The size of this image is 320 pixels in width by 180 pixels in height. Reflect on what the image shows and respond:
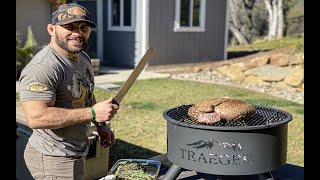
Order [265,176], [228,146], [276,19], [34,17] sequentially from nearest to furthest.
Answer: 1. [228,146]
2. [265,176]
3. [34,17]
4. [276,19]

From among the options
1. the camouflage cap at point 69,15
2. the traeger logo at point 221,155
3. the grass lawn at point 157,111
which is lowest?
the grass lawn at point 157,111

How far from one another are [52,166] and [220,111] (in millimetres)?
1132

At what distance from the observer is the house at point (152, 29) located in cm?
1341

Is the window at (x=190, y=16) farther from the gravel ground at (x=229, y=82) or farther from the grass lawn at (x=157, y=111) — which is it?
the grass lawn at (x=157, y=111)

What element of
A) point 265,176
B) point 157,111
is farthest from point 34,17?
point 265,176

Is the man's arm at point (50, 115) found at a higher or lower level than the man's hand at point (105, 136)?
higher

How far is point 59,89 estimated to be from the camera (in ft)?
8.49

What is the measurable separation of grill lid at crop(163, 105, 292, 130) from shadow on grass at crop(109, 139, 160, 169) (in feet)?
8.03

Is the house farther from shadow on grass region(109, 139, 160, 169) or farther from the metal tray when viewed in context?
the metal tray

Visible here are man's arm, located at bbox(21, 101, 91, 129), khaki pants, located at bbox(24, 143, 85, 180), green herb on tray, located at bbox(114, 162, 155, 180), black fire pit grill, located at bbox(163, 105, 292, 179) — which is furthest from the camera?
green herb on tray, located at bbox(114, 162, 155, 180)

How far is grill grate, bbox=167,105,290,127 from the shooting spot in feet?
8.94

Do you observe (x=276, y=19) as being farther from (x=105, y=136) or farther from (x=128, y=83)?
(x=128, y=83)

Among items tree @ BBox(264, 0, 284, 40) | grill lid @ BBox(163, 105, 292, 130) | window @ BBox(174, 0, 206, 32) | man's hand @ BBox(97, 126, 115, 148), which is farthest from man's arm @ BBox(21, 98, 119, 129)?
tree @ BBox(264, 0, 284, 40)

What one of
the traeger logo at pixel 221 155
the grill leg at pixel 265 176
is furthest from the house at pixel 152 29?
the traeger logo at pixel 221 155
